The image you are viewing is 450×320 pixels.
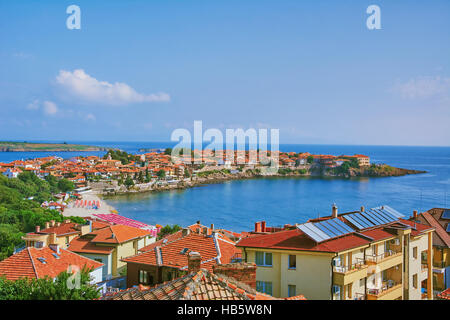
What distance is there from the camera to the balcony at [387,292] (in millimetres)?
3499

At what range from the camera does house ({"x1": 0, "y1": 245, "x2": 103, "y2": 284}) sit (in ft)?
13.6

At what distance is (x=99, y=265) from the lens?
17.3 feet

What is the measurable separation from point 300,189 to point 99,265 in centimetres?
2224

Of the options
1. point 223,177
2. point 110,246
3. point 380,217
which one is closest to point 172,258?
A: point 380,217

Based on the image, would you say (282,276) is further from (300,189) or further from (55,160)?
(55,160)

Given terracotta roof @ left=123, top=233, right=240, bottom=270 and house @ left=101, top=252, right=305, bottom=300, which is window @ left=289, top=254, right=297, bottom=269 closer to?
terracotta roof @ left=123, top=233, right=240, bottom=270

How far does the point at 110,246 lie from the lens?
21.0 feet

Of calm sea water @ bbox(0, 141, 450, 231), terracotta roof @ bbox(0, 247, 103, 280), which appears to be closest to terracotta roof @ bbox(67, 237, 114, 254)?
terracotta roof @ bbox(0, 247, 103, 280)

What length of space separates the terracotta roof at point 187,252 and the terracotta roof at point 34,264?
827 millimetres

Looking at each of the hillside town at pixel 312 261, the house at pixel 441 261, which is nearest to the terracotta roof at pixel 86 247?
the hillside town at pixel 312 261

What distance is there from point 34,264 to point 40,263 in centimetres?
13

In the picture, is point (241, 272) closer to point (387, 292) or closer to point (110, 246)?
point (387, 292)

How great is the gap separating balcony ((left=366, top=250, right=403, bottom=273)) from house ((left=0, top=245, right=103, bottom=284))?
261 cm
